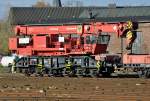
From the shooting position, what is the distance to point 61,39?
1495 inches

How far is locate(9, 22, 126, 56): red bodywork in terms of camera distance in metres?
37.4

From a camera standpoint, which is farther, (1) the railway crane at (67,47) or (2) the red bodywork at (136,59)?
(1) the railway crane at (67,47)

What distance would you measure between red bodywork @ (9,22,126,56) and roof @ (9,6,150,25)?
705 cm

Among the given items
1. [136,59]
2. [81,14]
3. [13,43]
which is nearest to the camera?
[136,59]

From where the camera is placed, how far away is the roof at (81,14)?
183 feet

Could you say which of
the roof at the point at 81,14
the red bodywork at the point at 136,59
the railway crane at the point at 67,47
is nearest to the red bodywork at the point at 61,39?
the railway crane at the point at 67,47

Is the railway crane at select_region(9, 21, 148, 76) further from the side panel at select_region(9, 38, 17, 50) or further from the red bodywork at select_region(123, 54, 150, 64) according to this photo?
the red bodywork at select_region(123, 54, 150, 64)

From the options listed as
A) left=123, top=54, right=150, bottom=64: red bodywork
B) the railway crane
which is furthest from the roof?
left=123, top=54, right=150, bottom=64: red bodywork

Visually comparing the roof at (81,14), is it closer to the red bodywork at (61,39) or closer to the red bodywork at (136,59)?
the red bodywork at (61,39)

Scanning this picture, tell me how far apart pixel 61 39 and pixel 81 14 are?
1041 inches

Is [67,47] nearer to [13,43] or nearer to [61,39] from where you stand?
[61,39]

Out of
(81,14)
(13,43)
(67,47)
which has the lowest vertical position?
(67,47)

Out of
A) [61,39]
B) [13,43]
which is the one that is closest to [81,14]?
[13,43]

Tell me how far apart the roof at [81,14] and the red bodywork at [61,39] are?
705 centimetres
